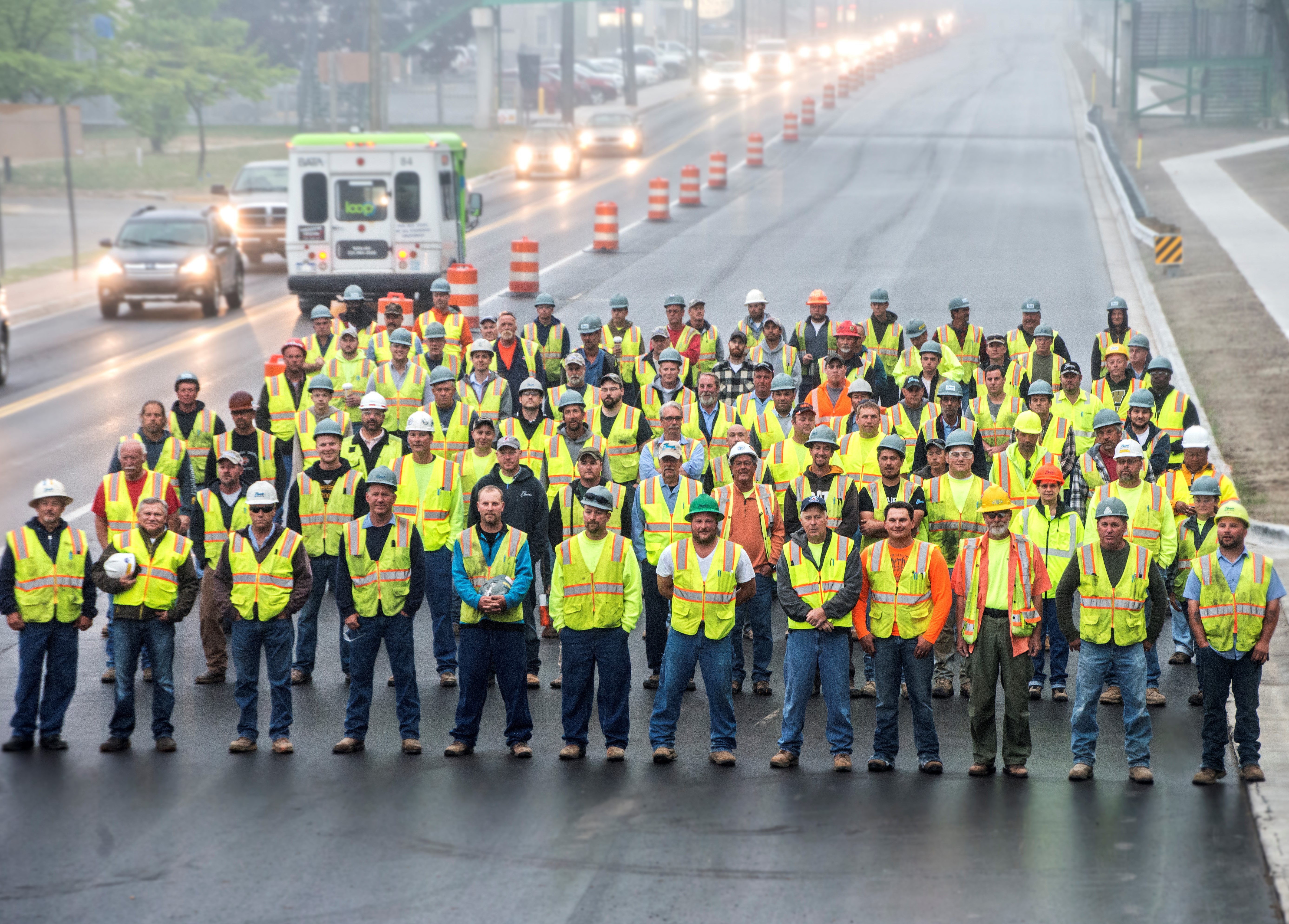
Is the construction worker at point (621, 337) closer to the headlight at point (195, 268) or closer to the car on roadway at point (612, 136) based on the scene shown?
the headlight at point (195, 268)

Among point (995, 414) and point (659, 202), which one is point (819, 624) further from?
point (659, 202)

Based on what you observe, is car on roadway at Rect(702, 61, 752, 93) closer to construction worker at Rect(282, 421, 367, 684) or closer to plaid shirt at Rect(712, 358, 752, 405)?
plaid shirt at Rect(712, 358, 752, 405)

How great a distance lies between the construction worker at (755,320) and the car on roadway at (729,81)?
197 feet

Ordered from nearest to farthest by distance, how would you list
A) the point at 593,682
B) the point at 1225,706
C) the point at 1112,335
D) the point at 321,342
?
the point at 1225,706 < the point at 593,682 < the point at 1112,335 < the point at 321,342

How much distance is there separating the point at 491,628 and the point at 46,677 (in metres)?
2.90

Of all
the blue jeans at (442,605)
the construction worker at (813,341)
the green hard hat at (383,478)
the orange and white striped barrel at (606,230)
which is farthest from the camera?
the orange and white striped barrel at (606,230)

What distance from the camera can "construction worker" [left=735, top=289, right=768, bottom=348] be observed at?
1742 cm

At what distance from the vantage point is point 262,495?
10891 mm

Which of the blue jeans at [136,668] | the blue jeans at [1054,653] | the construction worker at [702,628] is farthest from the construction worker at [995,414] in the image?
the blue jeans at [136,668]

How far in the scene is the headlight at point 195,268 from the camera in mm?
28672

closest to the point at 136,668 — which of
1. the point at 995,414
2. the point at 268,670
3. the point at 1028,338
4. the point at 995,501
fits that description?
the point at 268,670

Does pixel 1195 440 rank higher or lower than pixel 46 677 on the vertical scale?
higher

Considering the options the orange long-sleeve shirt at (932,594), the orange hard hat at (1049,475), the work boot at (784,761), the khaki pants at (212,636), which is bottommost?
the work boot at (784,761)

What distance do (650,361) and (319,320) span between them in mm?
3363
